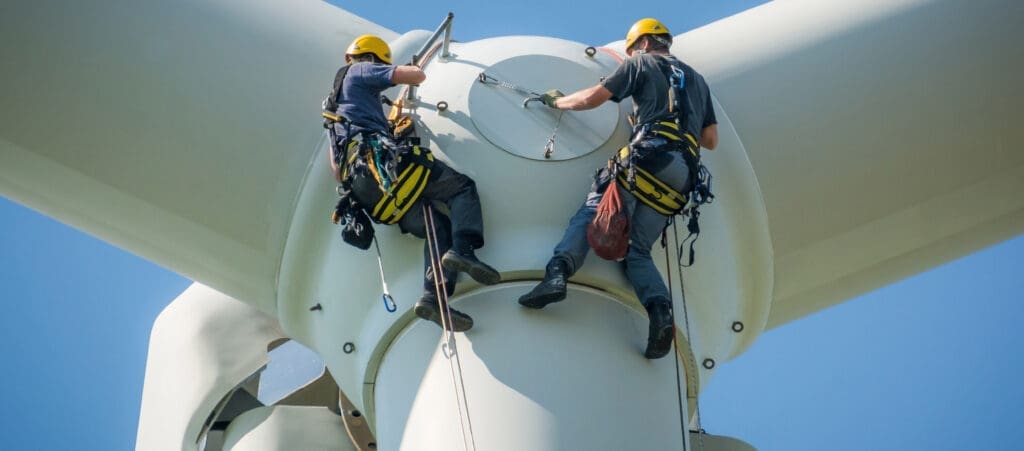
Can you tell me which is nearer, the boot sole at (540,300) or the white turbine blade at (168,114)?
the boot sole at (540,300)

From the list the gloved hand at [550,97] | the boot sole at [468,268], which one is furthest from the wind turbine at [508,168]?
the boot sole at [468,268]

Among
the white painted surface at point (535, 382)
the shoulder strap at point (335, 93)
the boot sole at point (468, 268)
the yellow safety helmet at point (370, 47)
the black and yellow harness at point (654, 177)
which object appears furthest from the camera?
the yellow safety helmet at point (370, 47)

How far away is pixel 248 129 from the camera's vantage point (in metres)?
12.1

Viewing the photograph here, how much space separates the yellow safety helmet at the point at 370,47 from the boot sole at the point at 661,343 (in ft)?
8.87

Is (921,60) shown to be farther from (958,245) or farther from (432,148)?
(432,148)

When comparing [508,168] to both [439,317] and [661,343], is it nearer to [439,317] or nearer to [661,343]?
[439,317]

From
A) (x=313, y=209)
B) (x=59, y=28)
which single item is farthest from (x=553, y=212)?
(x=59, y=28)

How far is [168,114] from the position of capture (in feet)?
39.5

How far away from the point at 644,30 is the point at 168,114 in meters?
3.28

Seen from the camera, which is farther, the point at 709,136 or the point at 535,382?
the point at 709,136

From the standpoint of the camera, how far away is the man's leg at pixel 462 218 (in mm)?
10938

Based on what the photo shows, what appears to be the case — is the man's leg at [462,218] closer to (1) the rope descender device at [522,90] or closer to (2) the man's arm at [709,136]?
A: (1) the rope descender device at [522,90]

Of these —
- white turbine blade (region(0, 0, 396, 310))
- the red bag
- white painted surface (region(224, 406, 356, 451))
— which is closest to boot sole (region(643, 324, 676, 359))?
the red bag

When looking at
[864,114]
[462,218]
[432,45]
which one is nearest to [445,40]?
[432,45]
